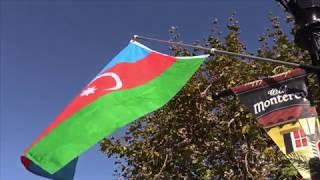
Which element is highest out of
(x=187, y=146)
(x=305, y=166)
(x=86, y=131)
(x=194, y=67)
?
(x=187, y=146)

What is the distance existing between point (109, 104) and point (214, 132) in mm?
8518

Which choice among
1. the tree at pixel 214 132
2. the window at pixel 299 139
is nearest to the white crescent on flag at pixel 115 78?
the window at pixel 299 139

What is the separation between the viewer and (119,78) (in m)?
6.91

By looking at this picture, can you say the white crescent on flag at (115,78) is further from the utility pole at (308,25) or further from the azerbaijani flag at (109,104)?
the utility pole at (308,25)

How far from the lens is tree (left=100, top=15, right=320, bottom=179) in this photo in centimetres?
1348

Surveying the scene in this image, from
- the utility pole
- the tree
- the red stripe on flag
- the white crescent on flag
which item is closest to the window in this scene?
the utility pole

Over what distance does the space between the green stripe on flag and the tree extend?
251 inches

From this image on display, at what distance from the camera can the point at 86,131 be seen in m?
6.02

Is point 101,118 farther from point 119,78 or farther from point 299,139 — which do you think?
point 299,139

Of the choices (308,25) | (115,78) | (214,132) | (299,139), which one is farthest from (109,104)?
(214,132)

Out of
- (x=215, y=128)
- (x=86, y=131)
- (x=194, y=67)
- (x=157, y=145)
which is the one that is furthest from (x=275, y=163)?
(x=86, y=131)

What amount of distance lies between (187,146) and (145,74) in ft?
25.5

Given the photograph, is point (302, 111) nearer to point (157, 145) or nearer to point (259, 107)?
point (259, 107)

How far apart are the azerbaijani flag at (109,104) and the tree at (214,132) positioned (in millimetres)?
6143
